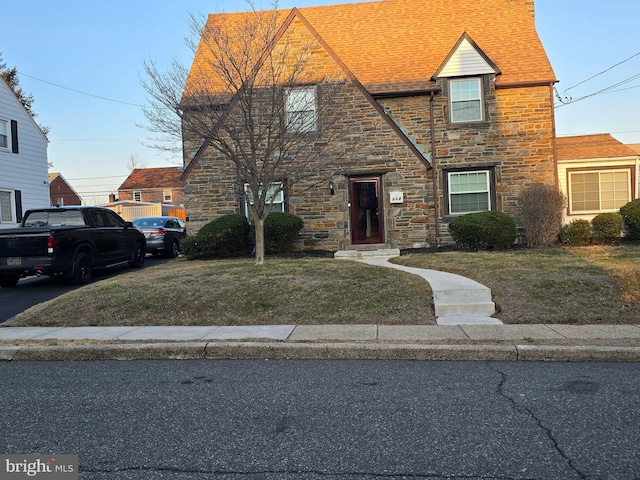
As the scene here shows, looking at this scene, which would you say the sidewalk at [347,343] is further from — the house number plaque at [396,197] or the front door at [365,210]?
the front door at [365,210]

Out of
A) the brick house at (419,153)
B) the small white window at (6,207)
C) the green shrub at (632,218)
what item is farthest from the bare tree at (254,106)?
the small white window at (6,207)

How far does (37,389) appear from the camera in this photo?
17.4 feet

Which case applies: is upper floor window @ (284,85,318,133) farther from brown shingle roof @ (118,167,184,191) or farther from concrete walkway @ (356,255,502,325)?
brown shingle roof @ (118,167,184,191)

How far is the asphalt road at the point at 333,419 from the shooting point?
3.47 m

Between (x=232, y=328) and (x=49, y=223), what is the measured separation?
24.7ft

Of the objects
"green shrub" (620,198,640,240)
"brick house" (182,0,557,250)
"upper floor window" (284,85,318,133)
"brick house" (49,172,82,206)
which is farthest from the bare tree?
"brick house" (49,172,82,206)

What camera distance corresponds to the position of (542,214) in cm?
1443

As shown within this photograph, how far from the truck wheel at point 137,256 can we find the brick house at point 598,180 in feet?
46.5

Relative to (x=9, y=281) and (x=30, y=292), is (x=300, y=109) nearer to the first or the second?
(x=30, y=292)

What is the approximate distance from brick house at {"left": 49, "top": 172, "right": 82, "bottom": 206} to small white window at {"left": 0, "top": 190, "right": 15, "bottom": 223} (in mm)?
31055

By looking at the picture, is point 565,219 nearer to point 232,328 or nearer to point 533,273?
point 533,273

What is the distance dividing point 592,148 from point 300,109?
1224 centimetres

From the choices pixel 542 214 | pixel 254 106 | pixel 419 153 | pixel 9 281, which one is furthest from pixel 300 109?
pixel 9 281

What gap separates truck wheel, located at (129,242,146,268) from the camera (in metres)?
14.7
